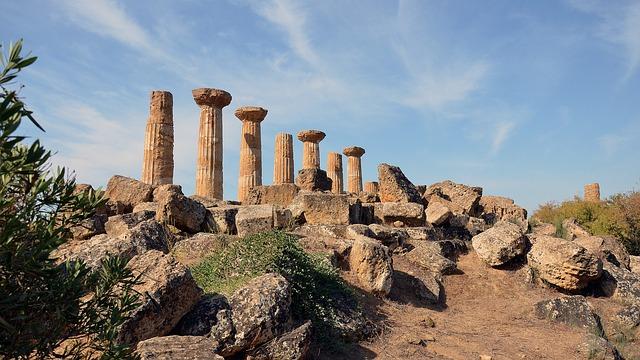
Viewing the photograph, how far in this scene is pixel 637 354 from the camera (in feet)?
28.0

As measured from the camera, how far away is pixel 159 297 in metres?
5.53

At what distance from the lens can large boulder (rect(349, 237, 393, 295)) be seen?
352 inches

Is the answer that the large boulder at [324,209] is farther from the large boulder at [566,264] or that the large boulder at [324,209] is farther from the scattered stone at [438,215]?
the large boulder at [566,264]

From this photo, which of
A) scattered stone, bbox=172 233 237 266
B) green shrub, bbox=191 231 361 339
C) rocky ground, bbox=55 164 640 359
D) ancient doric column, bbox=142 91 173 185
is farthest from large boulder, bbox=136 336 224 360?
ancient doric column, bbox=142 91 173 185

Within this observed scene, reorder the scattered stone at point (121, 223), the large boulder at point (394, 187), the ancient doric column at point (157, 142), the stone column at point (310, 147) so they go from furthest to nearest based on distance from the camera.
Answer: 1. the stone column at point (310, 147)
2. the ancient doric column at point (157, 142)
3. the large boulder at point (394, 187)
4. the scattered stone at point (121, 223)

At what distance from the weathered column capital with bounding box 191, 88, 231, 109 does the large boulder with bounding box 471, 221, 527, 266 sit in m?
10.3

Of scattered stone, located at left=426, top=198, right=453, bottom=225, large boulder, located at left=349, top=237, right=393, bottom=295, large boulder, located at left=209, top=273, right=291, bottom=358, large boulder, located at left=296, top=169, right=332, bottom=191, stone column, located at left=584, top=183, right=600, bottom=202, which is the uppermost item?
stone column, located at left=584, top=183, right=600, bottom=202

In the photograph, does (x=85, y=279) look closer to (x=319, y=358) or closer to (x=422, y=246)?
(x=319, y=358)

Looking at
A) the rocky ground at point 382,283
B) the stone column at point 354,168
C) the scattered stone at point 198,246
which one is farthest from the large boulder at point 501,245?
the stone column at point 354,168

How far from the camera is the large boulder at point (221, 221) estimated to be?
11.1m

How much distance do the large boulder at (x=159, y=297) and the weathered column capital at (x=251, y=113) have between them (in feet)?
47.8

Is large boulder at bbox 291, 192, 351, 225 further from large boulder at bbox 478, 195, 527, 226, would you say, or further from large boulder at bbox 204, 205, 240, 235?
large boulder at bbox 478, 195, 527, 226

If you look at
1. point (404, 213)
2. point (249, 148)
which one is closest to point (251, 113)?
point (249, 148)

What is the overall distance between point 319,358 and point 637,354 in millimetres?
5488
